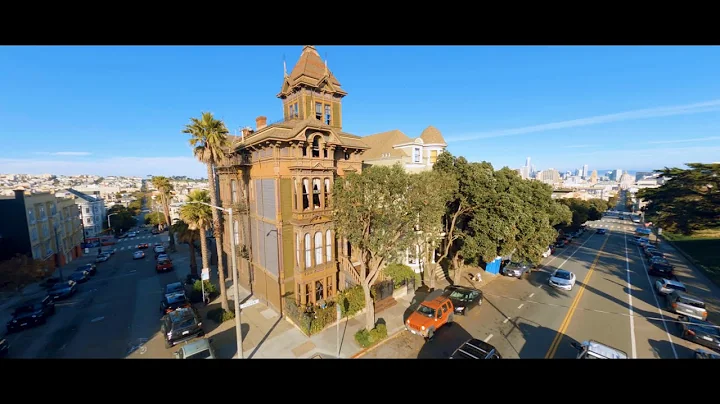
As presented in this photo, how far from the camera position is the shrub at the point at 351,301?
17.5 meters

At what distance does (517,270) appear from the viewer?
25391mm

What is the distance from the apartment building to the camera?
2641 centimetres

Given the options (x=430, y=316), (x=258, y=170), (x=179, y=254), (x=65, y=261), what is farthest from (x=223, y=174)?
(x=65, y=261)

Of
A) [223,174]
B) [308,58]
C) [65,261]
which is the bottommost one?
[65,261]

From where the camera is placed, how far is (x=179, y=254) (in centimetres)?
3484

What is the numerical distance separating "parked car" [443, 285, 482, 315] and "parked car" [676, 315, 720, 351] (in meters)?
10.6

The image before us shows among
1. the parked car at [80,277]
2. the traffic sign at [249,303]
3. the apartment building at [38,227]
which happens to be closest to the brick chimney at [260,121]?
the traffic sign at [249,303]

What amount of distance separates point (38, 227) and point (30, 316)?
64.3ft

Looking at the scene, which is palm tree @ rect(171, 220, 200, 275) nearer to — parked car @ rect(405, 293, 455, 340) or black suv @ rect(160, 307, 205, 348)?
black suv @ rect(160, 307, 205, 348)

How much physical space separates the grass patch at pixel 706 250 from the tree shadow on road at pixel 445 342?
89.0 feet

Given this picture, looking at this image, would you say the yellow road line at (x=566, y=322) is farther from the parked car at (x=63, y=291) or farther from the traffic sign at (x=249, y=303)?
the parked car at (x=63, y=291)

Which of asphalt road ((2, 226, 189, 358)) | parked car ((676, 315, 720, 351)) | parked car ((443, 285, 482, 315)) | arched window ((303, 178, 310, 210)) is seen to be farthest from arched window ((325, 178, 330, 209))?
parked car ((676, 315, 720, 351))
